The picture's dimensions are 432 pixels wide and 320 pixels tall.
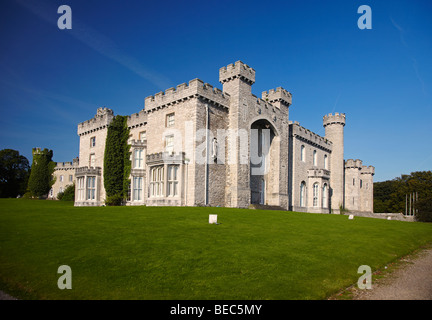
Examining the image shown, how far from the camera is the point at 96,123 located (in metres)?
33.3

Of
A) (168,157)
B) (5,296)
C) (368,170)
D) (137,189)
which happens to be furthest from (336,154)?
(5,296)

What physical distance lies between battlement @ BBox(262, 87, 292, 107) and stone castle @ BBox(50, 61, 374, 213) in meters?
0.10

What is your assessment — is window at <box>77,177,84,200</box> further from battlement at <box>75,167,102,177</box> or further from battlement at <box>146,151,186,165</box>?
battlement at <box>146,151,186,165</box>

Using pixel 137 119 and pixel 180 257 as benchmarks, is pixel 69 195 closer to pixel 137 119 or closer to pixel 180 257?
pixel 137 119

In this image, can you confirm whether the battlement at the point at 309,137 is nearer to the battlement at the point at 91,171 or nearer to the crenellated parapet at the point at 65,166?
the battlement at the point at 91,171

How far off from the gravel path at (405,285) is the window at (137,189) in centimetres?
2181

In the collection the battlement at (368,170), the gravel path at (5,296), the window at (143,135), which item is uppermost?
the window at (143,135)

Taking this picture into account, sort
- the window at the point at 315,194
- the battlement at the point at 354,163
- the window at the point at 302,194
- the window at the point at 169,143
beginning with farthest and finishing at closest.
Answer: the battlement at the point at 354,163 < the window at the point at 315,194 < the window at the point at 302,194 < the window at the point at 169,143

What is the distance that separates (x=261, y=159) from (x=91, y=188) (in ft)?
55.5

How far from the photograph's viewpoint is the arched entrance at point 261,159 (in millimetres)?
29362

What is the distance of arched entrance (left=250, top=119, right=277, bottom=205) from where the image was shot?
29362mm

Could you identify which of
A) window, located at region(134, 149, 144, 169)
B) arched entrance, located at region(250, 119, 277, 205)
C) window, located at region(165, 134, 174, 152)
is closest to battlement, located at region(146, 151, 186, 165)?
window, located at region(165, 134, 174, 152)

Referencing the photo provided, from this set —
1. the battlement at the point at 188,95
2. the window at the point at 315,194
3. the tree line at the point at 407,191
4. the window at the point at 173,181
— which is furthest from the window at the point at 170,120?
the tree line at the point at 407,191

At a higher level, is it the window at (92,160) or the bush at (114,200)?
the window at (92,160)
